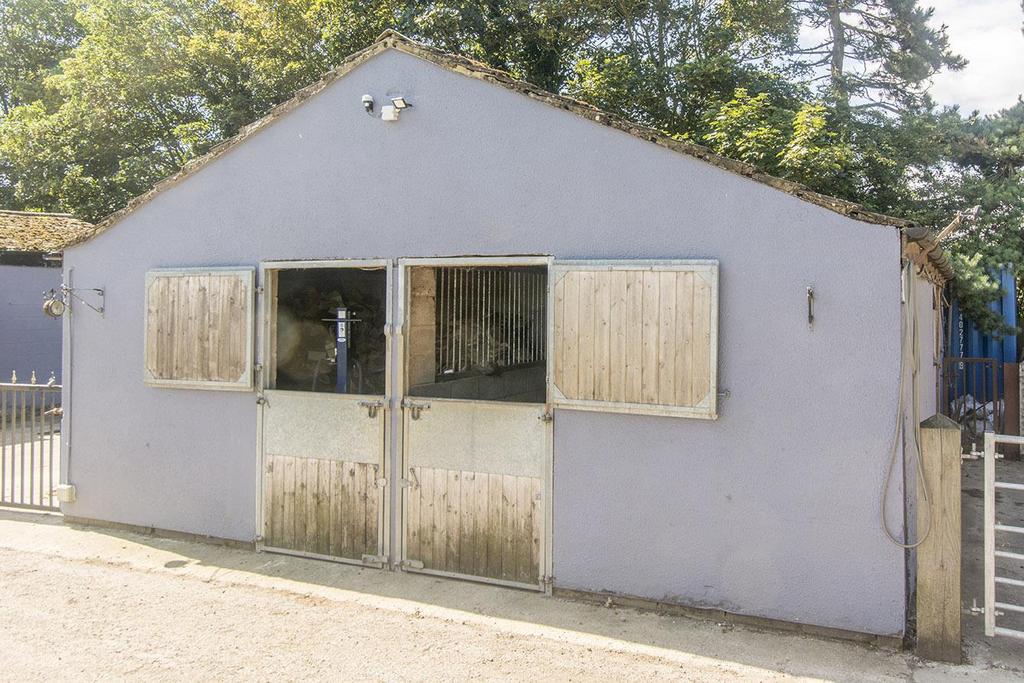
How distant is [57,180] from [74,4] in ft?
28.2

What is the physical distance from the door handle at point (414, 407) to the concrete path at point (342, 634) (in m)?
1.28

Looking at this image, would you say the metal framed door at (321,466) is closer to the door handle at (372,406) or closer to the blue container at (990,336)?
the door handle at (372,406)

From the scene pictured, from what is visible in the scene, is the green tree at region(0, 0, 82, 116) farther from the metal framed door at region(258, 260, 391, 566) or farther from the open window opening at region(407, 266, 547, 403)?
the metal framed door at region(258, 260, 391, 566)

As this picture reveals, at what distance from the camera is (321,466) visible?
19.8 ft

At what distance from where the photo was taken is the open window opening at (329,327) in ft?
28.1

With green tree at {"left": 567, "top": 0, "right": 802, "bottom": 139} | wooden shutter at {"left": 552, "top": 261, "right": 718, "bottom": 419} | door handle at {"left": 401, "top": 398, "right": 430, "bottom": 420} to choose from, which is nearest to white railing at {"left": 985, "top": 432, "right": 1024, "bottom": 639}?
wooden shutter at {"left": 552, "top": 261, "right": 718, "bottom": 419}

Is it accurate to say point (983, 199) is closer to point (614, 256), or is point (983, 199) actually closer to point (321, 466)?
point (614, 256)

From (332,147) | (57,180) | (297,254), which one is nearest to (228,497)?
(297,254)

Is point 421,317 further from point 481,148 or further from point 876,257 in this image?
point 876,257

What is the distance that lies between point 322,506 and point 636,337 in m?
3.02

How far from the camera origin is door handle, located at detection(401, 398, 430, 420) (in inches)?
225

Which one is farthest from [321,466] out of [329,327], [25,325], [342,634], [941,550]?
[25,325]

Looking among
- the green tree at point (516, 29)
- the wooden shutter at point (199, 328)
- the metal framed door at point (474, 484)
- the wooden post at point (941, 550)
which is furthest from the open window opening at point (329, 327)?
the green tree at point (516, 29)

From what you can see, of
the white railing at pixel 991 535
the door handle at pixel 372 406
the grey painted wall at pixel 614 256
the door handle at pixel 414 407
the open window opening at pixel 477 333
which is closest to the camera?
the white railing at pixel 991 535
